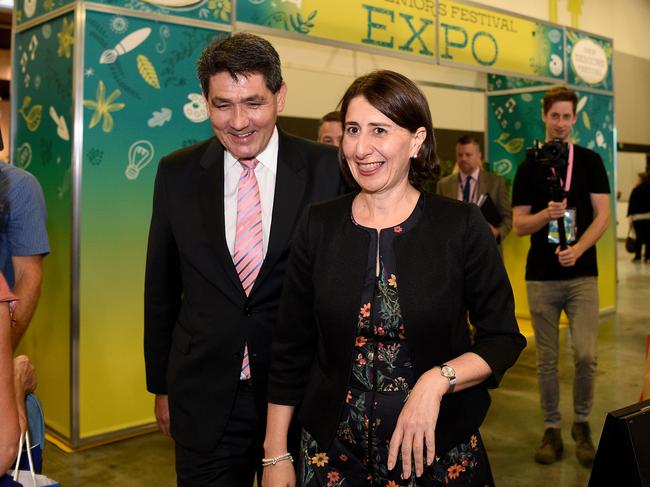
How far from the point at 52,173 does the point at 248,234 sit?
2.55m

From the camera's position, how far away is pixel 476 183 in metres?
6.13

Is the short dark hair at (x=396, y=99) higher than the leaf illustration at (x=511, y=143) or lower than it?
lower

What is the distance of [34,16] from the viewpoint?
14.1 feet

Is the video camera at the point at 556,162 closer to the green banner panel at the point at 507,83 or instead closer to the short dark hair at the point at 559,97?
the short dark hair at the point at 559,97

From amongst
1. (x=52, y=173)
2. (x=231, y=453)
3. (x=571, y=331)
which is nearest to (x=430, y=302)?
(x=231, y=453)

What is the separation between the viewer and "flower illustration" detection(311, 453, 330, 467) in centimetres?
166

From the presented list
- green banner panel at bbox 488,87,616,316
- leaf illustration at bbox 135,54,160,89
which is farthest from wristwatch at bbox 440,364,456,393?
green banner panel at bbox 488,87,616,316

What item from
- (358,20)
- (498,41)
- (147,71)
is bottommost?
(147,71)

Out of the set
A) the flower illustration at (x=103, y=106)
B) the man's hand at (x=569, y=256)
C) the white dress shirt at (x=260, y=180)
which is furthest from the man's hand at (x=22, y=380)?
the man's hand at (x=569, y=256)

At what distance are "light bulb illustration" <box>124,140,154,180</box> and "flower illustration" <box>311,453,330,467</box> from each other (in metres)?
2.75

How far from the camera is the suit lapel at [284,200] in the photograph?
191 centimetres

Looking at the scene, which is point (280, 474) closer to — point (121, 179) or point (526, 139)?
point (121, 179)

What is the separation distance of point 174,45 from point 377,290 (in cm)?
301

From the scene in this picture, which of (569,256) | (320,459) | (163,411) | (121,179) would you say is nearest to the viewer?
(320,459)
